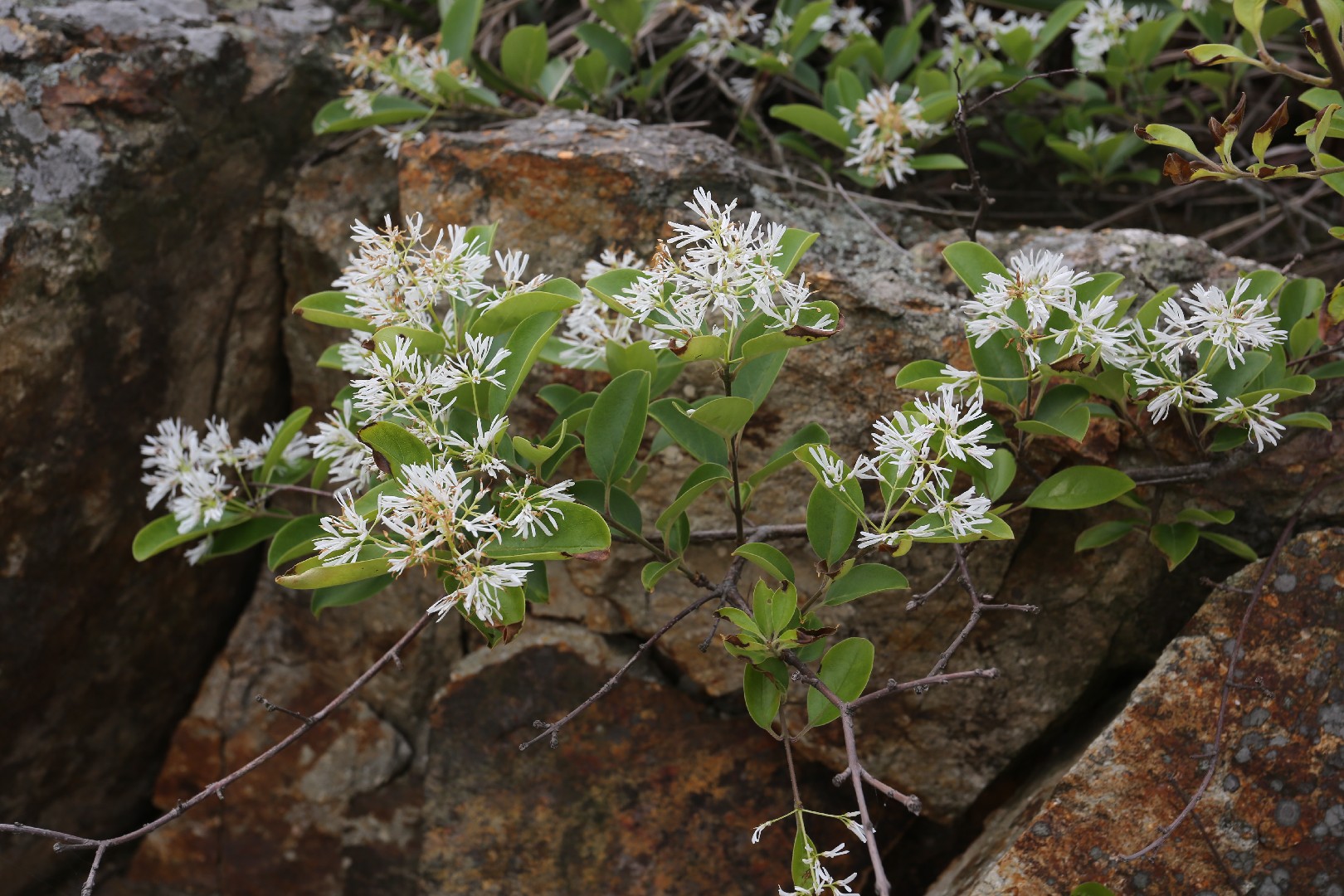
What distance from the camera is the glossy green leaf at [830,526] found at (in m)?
1.33

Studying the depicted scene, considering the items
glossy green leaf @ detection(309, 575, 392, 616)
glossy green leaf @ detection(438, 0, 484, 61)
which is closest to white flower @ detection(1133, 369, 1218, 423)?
glossy green leaf @ detection(309, 575, 392, 616)

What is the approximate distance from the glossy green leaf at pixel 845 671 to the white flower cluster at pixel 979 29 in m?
1.25

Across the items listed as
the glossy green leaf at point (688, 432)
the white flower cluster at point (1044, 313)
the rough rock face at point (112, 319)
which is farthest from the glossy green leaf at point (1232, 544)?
the rough rock face at point (112, 319)

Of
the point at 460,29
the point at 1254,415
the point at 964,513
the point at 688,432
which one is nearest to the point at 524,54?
the point at 460,29

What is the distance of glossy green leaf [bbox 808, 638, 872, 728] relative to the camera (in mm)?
1288

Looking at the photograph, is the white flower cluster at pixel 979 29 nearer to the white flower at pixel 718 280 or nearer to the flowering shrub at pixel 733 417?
the flowering shrub at pixel 733 417

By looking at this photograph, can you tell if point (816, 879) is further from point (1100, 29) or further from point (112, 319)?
point (1100, 29)

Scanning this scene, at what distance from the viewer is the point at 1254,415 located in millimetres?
1357

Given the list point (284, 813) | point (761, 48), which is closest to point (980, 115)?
point (761, 48)

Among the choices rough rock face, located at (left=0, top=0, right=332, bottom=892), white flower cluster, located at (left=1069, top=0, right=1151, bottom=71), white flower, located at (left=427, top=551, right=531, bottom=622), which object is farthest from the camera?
white flower cluster, located at (left=1069, top=0, right=1151, bottom=71)

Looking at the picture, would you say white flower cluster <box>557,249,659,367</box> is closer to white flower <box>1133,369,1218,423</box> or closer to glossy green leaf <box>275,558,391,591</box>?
glossy green leaf <box>275,558,391,591</box>

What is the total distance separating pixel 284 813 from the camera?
219 cm

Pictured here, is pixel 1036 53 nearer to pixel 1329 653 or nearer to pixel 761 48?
pixel 761 48

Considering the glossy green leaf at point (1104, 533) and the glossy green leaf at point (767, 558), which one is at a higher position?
the glossy green leaf at point (767, 558)
